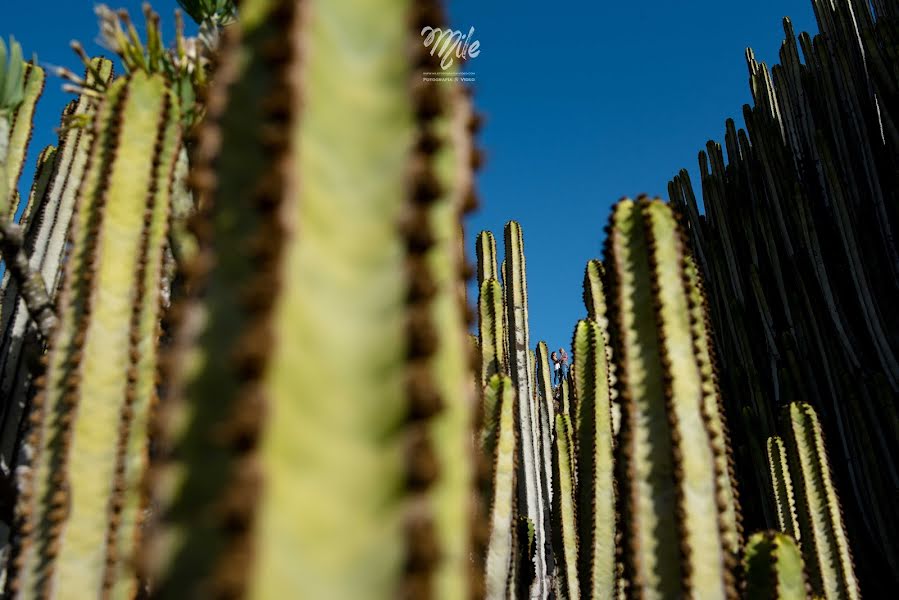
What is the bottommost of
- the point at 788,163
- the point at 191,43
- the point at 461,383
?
the point at 461,383

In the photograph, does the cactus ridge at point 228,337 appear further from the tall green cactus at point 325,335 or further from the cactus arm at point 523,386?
the cactus arm at point 523,386

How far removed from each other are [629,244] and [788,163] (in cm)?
535

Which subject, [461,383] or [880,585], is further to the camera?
[880,585]

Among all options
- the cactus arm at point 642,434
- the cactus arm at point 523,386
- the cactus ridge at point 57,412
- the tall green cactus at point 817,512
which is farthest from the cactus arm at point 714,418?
the cactus arm at point 523,386

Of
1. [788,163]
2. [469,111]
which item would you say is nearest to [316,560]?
[469,111]

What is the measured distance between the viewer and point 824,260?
6.28m

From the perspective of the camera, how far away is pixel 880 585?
Result: 17.2 ft

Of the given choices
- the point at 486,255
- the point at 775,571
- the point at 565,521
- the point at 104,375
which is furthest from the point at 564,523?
the point at 486,255

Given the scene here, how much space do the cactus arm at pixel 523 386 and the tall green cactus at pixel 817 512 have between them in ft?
6.24

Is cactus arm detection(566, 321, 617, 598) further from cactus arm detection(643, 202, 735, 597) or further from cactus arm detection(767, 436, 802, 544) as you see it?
cactus arm detection(767, 436, 802, 544)

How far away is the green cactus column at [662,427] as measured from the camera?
2.03 meters

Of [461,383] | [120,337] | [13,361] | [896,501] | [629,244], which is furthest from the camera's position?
[896,501]

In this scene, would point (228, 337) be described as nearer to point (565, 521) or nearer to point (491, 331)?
point (565, 521)

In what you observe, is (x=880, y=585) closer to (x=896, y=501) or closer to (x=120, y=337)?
(x=896, y=501)
